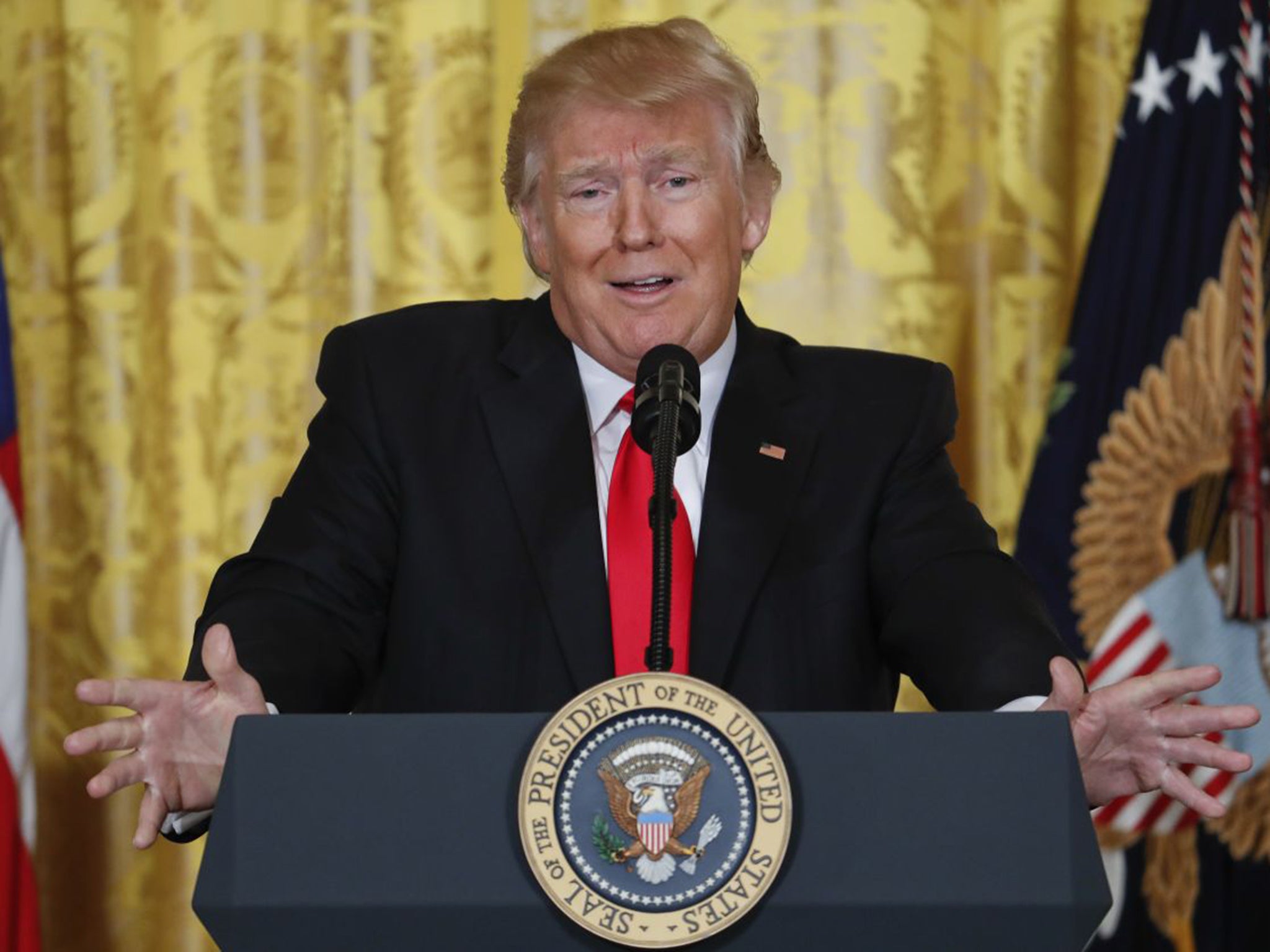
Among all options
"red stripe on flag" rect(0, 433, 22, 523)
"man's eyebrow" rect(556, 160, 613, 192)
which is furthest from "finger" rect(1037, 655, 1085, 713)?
"red stripe on flag" rect(0, 433, 22, 523)

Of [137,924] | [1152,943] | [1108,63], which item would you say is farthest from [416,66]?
[1152,943]

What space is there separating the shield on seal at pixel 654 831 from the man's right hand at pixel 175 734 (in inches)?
17.1

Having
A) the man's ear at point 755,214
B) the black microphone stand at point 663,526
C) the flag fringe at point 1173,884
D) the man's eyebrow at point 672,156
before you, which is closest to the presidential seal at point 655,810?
the black microphone stand at point 663,526

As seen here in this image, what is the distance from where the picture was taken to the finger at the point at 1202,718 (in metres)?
1.46

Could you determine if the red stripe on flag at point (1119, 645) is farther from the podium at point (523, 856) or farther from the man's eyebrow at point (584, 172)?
the podium at point (523, 856)

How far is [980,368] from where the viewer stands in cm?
375

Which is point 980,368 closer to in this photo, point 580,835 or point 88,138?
point 88,138

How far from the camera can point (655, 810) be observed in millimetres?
1245

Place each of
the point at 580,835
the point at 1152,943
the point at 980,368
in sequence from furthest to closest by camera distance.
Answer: the point at 980,368 → the point at 1152,943 → the point at 580,835

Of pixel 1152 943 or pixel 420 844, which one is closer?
pixel 420 844

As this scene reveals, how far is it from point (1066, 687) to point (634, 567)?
0.62 metres

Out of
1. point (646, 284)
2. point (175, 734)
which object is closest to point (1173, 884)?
point (646, 284)

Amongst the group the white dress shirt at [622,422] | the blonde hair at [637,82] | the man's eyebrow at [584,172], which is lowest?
the white dress shirt at [622,422]

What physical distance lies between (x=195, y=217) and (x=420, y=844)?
9.14ft
